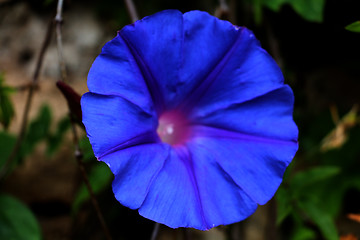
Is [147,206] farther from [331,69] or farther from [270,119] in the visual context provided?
[331,69]

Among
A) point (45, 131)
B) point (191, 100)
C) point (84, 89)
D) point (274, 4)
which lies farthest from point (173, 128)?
point (84, 89)

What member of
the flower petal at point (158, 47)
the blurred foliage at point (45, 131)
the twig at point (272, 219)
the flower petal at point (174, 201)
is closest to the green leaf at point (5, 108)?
the blurred foliage at point (45, 131)

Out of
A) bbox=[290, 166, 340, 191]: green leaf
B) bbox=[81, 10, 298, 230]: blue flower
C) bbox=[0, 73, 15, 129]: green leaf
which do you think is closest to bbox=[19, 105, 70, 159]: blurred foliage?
bbox=[0, 73, 15, 129]: green leaf

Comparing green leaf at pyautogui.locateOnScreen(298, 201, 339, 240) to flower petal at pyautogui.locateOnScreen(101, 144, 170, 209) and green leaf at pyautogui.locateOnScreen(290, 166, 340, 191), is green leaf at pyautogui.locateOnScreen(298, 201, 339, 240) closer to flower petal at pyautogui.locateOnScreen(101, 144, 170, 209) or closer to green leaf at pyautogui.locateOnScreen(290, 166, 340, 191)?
green leaf at pyautogui.locateOnScreen(290, 166, 340, 191)

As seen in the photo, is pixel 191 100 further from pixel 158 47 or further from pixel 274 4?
pixel 274 4

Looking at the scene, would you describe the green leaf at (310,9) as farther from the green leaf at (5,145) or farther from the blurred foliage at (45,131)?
the green leaf at (5,145)
